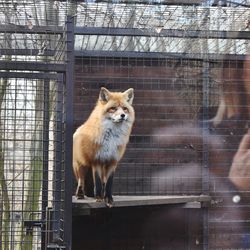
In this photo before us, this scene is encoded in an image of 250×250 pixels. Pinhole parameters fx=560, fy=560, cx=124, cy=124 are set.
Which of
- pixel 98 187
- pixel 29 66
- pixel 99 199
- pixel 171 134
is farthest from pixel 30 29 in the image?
pixel 171 134

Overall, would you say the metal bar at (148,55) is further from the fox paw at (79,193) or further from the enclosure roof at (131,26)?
the fox paw at (79,193)

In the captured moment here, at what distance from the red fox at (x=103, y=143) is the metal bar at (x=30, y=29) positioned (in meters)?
0.78

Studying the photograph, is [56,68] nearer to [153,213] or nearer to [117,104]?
[117,104]

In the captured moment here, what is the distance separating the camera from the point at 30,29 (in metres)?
5.24

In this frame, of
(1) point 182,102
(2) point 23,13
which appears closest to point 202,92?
(1) point 182,102

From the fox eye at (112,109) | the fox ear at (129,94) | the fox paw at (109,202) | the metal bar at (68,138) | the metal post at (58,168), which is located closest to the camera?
the metal bar at (68,138)

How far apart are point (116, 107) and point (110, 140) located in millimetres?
352

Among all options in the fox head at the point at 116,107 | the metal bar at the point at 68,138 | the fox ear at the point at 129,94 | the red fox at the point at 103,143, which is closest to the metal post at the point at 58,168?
the metal bar at the point at 68,138

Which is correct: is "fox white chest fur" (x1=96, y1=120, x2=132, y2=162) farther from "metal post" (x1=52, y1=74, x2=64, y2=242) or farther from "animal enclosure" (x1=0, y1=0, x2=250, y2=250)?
"animal enclosure" (x1=0, y1=0, x2=250, y2=250)

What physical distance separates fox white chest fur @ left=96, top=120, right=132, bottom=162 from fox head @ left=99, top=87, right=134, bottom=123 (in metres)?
0.06

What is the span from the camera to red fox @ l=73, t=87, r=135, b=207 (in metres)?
5.37

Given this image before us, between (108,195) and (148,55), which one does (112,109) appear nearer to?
(108,195)

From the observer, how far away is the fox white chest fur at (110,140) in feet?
17.6

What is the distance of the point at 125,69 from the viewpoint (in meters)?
6.43
